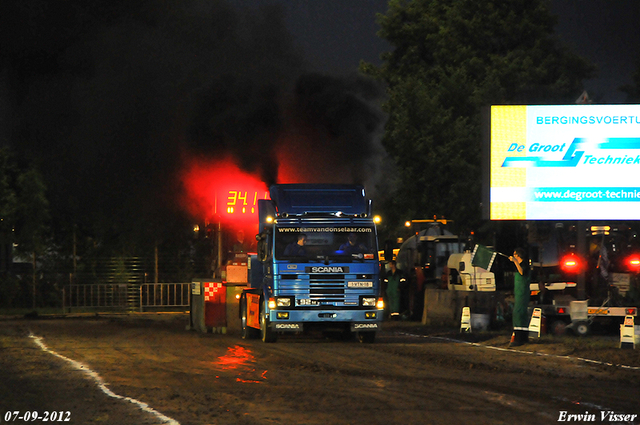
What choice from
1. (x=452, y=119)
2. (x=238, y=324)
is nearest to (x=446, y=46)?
(x=452, y=119)

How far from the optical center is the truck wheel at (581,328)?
19.3m

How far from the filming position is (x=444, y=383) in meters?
11.6

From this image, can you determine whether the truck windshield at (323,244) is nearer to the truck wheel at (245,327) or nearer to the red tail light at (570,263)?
the truck wheel at (245,327)

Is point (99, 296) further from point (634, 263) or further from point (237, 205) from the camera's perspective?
point (634, 263)

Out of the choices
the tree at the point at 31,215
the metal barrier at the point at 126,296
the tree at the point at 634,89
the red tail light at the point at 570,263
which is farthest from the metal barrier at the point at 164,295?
the tree at the point at 634,89

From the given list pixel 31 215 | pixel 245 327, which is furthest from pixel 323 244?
pixel 31 215

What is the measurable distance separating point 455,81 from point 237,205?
18297 millimetres

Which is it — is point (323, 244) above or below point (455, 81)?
below

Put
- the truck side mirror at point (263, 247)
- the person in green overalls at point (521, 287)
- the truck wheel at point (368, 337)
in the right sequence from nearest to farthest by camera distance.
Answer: the person in green overalls at point (521, 287) < the truck side mirror at point (263, 247) < the truck wheel at point (368, 337)

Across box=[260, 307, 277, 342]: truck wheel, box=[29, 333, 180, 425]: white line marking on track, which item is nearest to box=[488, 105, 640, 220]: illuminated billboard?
box=[260, 307, 277, 342]: truck wheel

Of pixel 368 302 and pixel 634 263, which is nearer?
pixel 368 302

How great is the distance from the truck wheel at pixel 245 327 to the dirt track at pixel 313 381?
0.55 meters

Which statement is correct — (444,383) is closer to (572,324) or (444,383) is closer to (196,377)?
(196,377)

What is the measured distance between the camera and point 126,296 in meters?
33.3
